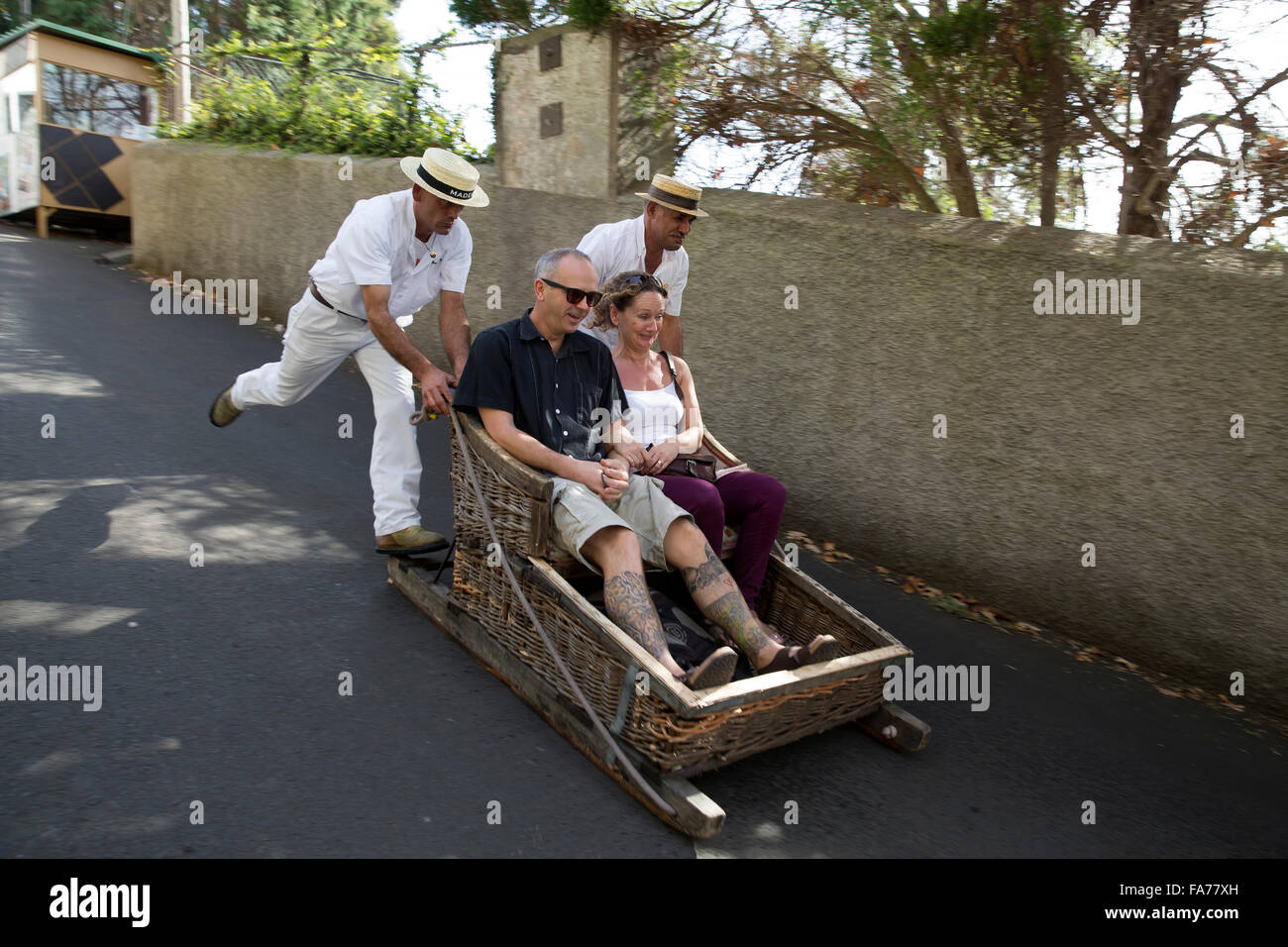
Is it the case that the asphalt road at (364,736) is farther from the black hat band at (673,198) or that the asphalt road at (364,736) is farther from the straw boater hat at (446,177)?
the black hat band at (673,198)

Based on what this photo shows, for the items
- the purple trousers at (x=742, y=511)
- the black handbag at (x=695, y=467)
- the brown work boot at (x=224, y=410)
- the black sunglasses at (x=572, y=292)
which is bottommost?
the purple trousers at (x=742, y=511)

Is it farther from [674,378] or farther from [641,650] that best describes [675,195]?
[641,650]

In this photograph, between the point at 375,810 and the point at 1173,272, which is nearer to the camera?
the point at 375,810

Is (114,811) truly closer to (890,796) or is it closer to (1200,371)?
(890,796)

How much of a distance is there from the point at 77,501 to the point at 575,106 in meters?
4.50

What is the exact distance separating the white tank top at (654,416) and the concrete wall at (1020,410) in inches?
64.8

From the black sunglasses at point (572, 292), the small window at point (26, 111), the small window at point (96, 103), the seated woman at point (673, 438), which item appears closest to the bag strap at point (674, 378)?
the seated woman at point (673, 438)

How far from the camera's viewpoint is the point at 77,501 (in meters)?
5.25

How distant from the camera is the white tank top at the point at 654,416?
15.0 feet

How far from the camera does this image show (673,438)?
448cm

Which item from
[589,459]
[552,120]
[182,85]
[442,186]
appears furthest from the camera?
[182,85]

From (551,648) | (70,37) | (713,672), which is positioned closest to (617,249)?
(551,648)

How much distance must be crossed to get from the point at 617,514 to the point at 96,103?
14544 mm
